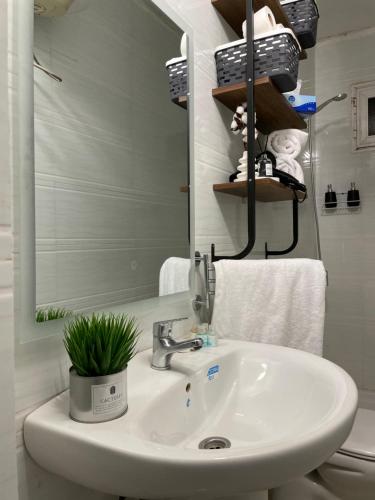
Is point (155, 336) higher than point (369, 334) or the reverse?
higher

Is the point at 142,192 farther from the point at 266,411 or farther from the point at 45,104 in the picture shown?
the point at 266,411

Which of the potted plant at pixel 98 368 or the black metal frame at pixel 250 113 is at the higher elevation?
the black metal frame at pixel 250 113

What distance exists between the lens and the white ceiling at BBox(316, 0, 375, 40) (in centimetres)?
183

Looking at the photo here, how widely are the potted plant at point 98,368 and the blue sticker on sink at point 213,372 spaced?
30 centimetres

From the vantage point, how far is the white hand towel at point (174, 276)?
1.02 m

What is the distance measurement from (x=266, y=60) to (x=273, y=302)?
31.9 inches

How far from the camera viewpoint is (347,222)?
2.09m

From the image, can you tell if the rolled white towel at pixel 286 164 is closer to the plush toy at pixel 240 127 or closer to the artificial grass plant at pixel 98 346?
the plush toy at pixel 240 127

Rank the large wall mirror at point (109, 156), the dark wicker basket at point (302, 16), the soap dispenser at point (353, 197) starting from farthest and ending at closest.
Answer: the soap dispenser at point (353, 197), the dark wicker basket at point (302, 16), the large wall mirror at point (109, 156)

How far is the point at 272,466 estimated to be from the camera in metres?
0.48

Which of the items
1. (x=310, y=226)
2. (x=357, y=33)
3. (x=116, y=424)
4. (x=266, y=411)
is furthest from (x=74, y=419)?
(x=357, y=33)

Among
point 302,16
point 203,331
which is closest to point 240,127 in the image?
point 302,16

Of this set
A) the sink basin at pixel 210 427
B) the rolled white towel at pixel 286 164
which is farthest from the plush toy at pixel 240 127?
the sink basin at pixel 210 427

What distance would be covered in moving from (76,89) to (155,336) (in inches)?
22.4
